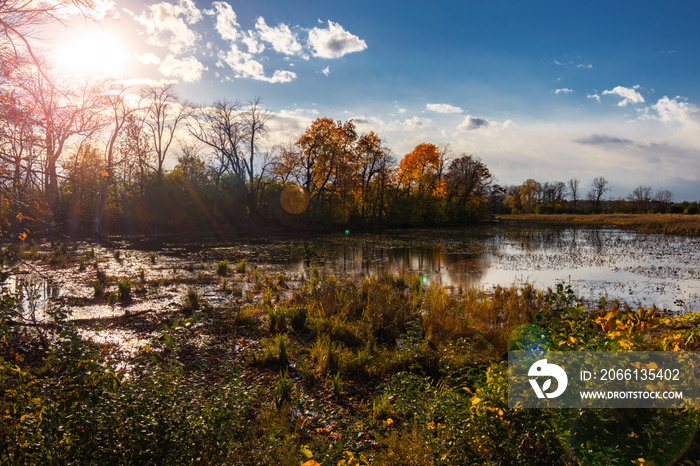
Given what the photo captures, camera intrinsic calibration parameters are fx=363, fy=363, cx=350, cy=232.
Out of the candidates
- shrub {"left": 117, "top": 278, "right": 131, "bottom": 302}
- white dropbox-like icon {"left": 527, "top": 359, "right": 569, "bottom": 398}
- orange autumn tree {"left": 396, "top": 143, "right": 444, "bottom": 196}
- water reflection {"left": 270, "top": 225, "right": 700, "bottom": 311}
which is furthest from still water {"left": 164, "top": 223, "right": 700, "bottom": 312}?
orange autumn tree {"left": 396, "top": 143, "right": 444, "bottom": 196}

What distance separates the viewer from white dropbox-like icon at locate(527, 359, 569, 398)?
2504mm

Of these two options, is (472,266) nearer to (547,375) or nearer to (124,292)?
(124,292)

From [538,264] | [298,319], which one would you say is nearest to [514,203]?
[538,264]

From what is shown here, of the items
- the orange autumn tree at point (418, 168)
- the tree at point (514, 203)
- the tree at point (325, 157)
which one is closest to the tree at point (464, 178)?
the orange autumn tree at point (418, 168)

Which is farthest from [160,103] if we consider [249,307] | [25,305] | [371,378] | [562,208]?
[562,208]

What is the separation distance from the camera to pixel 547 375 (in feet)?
8.49

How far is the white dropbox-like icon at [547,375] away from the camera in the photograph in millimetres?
2504

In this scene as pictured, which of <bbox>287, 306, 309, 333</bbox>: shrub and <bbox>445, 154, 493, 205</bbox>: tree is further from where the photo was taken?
<bbox>445, 154, 493, 205</bbox>: tree

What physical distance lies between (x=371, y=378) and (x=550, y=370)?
12.8 ft

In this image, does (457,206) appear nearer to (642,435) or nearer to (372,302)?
(372,302)

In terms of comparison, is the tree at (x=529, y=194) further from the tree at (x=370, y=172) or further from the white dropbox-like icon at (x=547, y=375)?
the white dropbox-like icon at (x=547, y=375)

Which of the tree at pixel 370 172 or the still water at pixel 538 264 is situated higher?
the tree at pixel 370 172

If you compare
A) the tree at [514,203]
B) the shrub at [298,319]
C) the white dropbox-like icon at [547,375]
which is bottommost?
the shrub at [298,319]

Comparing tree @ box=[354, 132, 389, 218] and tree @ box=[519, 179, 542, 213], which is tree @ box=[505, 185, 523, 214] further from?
tree @ box=[354, 132, 389, 218]
